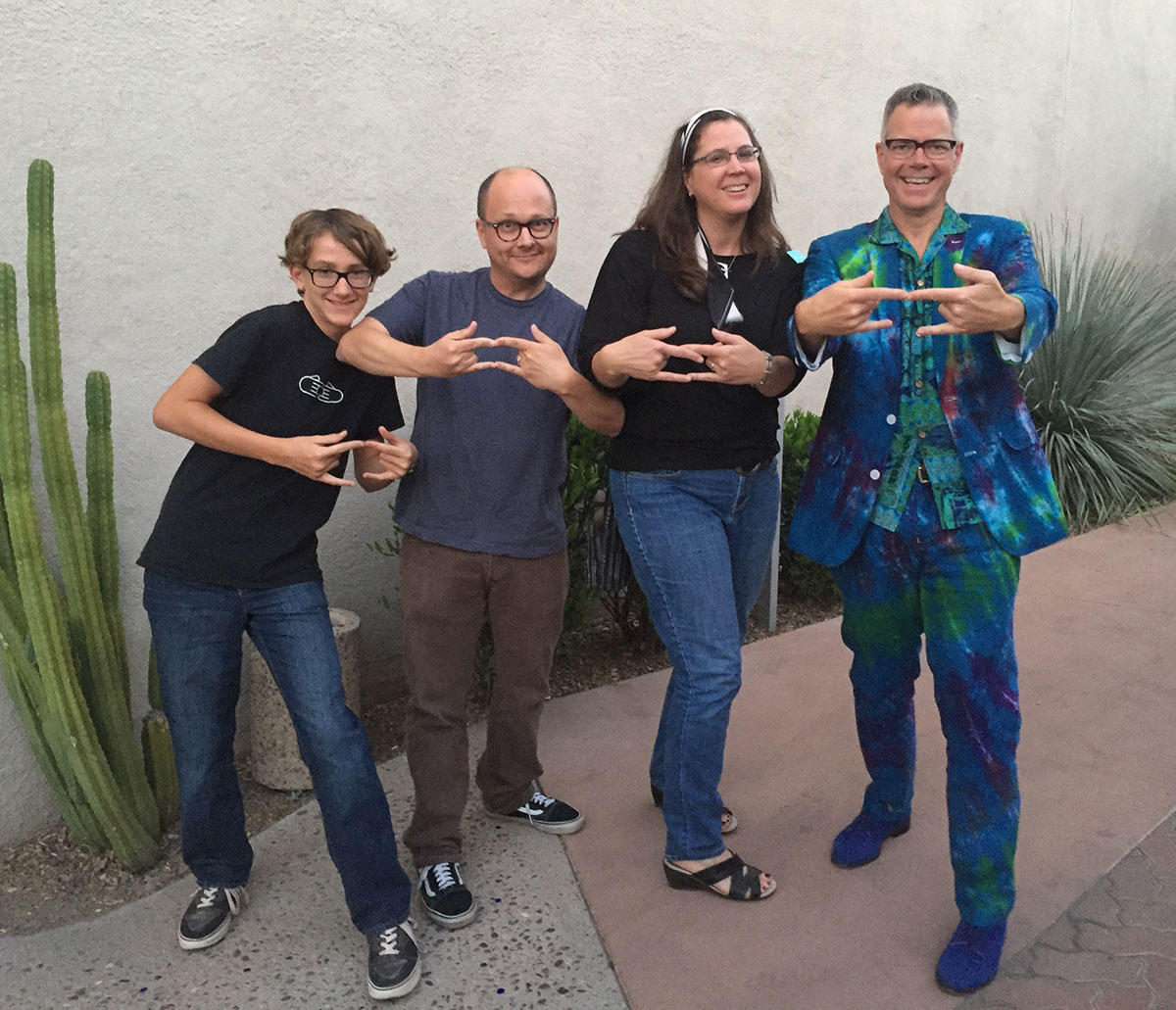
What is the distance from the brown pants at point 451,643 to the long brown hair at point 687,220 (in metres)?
0.84

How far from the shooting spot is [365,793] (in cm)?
251

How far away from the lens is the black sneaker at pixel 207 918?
8.78ft

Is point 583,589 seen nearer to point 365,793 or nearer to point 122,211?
point 365,793

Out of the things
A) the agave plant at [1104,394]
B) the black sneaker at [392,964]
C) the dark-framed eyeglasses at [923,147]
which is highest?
the dark-framed eyeglasses at [923,147]

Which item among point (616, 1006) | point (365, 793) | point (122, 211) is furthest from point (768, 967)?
point (122, 211)

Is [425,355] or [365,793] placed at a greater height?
[425,355]

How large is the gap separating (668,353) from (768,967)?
4.89 ft

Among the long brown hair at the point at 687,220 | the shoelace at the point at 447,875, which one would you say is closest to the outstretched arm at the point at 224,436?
the long brown hair at the point at 687,220

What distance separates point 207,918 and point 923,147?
249cm

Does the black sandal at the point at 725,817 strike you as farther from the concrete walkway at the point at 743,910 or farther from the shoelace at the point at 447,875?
the shoelace at the point at 447,875

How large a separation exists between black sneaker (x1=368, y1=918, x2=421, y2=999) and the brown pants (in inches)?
12.5

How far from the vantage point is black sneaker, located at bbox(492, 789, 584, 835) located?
3178 mm

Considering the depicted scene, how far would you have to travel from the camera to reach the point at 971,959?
2.49m

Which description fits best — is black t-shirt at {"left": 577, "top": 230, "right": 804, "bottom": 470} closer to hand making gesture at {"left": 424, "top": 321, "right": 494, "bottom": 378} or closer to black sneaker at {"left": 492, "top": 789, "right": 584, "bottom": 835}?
hand making gesture at {"left": 424, "top": 321, "right": 494, "bottom": 378}
